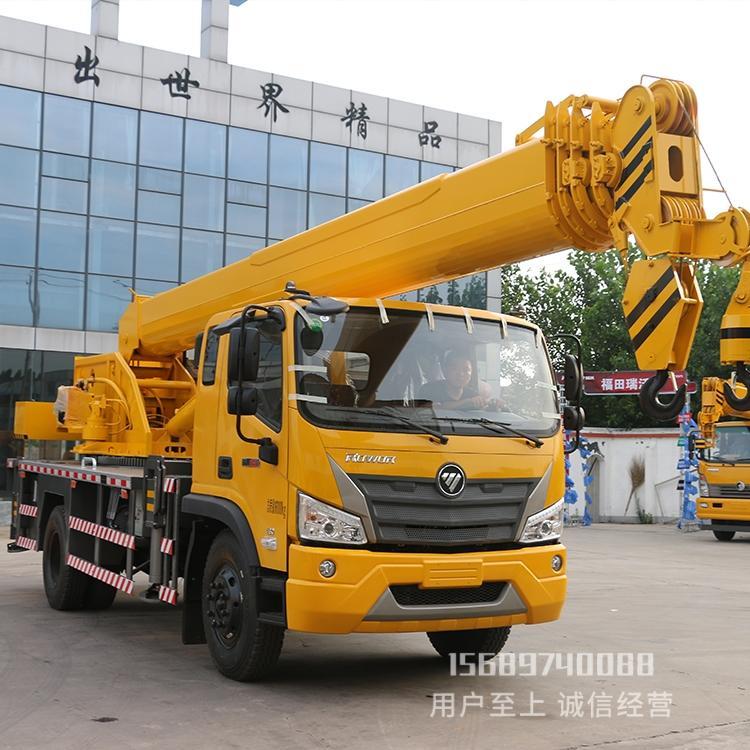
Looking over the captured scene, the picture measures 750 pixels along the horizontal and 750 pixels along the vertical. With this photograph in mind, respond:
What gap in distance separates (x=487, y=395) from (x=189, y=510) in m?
2.33

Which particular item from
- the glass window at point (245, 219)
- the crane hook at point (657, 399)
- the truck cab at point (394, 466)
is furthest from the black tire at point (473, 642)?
the glass window at point (245, 219)

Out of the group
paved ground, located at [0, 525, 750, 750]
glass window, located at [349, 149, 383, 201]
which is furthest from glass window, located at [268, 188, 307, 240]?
paved ground, located at [0, 525, 750, 750]

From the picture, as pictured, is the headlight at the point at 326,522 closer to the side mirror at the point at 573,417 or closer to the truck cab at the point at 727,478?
the side mirror at the point at 573,417

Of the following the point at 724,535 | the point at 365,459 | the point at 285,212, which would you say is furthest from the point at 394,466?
the point at 285,212

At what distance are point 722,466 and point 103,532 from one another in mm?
15848

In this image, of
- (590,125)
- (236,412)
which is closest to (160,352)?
(236,412)

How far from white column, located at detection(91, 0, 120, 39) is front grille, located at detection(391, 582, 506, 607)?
2255 cm

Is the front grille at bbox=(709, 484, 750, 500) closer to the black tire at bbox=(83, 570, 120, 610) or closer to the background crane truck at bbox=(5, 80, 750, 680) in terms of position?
the black tire at bbox=(83, 570, 120, 610)

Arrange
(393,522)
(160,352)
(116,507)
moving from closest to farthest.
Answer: (393,522) < (116,507) < (160,352)

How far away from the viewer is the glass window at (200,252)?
2698 cm

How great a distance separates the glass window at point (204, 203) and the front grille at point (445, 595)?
70.6 ft

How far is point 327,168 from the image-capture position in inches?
1158

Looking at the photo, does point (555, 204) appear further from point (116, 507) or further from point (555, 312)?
point (555, 312)

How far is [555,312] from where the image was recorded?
158 feet
